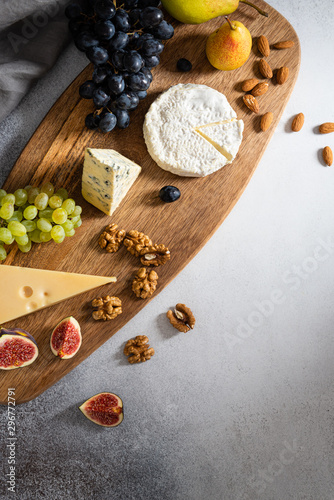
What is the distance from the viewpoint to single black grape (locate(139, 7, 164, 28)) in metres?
1.64

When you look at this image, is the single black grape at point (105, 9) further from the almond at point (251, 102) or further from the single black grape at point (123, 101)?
the almond at point (251, 102)

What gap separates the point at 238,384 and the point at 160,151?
123 cm

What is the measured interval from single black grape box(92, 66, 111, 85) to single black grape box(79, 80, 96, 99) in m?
0.04

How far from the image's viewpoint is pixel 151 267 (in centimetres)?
186

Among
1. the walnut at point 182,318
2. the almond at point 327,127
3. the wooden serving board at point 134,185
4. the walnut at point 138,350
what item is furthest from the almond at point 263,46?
the walnut at point 138,350

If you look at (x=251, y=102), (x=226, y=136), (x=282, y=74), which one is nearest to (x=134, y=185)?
(x=226, y=136)

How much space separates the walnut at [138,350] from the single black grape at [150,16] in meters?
1.42

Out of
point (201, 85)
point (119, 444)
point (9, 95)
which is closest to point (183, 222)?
point (201, 85)

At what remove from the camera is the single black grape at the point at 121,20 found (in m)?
1.62

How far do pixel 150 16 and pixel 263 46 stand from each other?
0.62 meters

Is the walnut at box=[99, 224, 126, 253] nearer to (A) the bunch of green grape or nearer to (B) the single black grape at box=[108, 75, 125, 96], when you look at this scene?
(A) the bunch of green grape

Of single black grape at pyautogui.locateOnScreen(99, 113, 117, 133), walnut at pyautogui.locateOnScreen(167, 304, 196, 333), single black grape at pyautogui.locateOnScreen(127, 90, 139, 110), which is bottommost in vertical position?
walnut at pyautogui.locateOnScreen(167, 304, 196, 333)

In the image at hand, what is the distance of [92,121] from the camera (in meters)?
1.80

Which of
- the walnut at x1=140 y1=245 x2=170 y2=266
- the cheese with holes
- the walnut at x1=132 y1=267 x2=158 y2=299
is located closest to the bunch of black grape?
the cheese with holes
